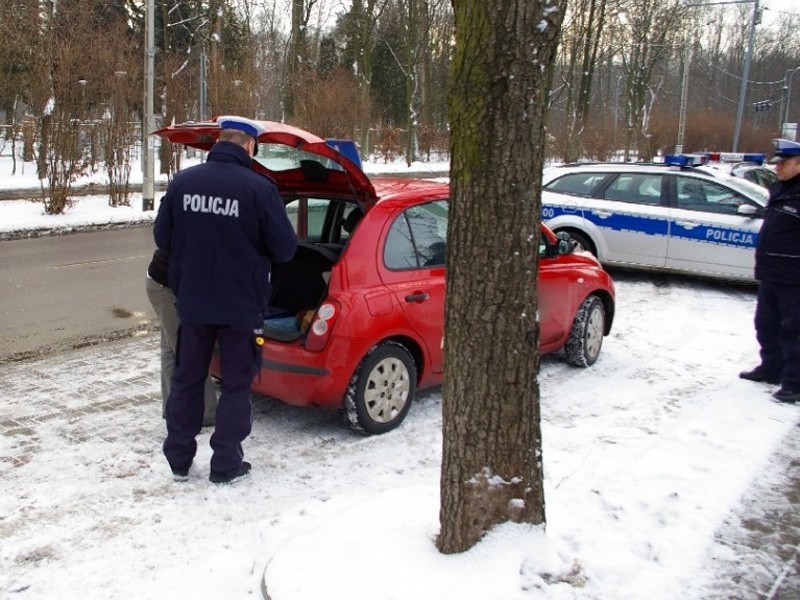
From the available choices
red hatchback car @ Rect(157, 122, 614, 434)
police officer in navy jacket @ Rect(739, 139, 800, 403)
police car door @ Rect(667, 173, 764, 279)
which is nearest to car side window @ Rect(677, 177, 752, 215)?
police car door @ Rect(667, 173, 764, 279)

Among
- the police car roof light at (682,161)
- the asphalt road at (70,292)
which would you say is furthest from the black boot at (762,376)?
the asphalt road at (70,292)

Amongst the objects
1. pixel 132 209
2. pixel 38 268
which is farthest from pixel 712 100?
pixel 38 268

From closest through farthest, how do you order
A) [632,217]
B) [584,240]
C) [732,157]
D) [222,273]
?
[222,273], [632,217], [584,240], [732,157]

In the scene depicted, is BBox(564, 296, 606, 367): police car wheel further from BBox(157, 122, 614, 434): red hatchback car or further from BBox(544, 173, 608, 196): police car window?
BBox(544, 173, 608, 196): police car window

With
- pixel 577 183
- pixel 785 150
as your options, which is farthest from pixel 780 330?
pixel 577 183

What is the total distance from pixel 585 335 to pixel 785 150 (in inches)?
79.3

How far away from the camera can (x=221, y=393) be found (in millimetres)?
4191

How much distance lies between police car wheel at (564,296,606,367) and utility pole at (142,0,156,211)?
39.1 ft

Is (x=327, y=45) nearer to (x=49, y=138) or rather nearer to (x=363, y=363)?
(x=49, y=138)

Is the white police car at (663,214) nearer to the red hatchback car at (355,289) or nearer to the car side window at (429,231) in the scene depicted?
the red hatchback car at (355,289)

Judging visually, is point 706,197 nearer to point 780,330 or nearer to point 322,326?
point 780,330

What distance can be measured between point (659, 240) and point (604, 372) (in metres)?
4.58

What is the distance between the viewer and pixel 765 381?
6238 mm

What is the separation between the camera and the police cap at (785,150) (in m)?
5.74
